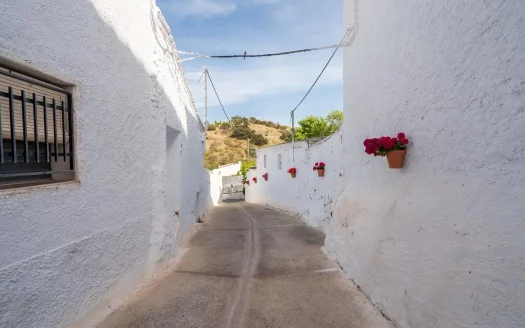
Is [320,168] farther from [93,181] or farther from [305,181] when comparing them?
[93,181]

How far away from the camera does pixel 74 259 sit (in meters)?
2.91

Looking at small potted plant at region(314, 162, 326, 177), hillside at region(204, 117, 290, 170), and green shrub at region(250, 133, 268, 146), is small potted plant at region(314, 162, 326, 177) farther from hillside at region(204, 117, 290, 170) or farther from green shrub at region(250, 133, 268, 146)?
→ green shrub at region(250, 133, 268, 146)

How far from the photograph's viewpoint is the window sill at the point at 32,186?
2.31 meters

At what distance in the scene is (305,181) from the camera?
11.2 meters

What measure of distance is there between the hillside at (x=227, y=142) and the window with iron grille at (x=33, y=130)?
98.1 feet

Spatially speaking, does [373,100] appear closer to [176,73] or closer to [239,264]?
[239,264]

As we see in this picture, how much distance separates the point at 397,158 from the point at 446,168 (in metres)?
0.69

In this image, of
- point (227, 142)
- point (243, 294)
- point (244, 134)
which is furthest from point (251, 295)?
point (244, 134)

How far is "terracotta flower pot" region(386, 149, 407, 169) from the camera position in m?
3.38

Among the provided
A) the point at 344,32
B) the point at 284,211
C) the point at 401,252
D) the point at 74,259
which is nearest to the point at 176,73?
the point at 344,32

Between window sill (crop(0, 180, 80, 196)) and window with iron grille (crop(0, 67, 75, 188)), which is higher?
window with iron grille (crop(0, 67, 75, 188))

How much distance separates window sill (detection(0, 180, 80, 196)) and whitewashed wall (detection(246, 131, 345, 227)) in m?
4.71

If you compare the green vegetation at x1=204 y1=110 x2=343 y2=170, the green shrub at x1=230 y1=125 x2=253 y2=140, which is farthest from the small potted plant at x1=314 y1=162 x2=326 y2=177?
the green shrub at x1=230 y1=125 x2=253 y2=140

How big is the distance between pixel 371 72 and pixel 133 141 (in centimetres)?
376
